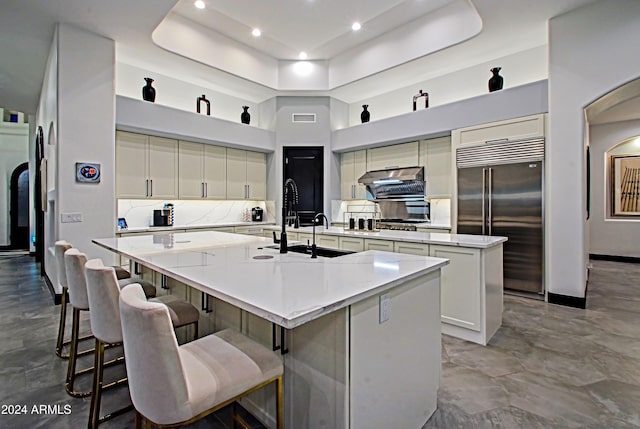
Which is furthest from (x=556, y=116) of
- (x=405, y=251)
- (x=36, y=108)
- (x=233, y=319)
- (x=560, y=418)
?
(x=36, y=108)

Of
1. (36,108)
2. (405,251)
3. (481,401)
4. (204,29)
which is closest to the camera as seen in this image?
(481,401)

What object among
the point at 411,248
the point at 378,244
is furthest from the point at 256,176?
the point at 411,248

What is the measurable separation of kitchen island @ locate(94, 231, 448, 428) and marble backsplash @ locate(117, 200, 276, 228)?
11.8 ft

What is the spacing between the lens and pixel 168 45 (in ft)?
14.2

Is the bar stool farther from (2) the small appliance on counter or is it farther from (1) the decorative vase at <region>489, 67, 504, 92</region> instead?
(1) the decorative vase at <region>489, 67, 504, 92</region>

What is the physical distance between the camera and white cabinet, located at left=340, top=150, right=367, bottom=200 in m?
5.99

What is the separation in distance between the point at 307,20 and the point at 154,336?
467cm

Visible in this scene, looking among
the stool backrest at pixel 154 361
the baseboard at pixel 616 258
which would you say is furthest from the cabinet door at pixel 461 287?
the baseboard at pixel 616 258

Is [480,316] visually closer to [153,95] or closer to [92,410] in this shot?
[92,410]

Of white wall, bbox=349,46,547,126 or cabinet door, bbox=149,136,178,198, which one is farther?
cabinet door, bbox=149,136,178,198

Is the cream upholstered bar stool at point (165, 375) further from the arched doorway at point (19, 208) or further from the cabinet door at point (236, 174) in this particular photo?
the arched doorway at point (19, 208)

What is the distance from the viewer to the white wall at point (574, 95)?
3316mm

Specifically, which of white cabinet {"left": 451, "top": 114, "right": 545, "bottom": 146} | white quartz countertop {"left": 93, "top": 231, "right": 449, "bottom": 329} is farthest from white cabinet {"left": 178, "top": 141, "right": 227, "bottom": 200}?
white cabinet {"left": 451, "top": 114, "right": 545, "bottom": 146}

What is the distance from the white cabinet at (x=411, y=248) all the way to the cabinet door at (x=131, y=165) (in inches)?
148
